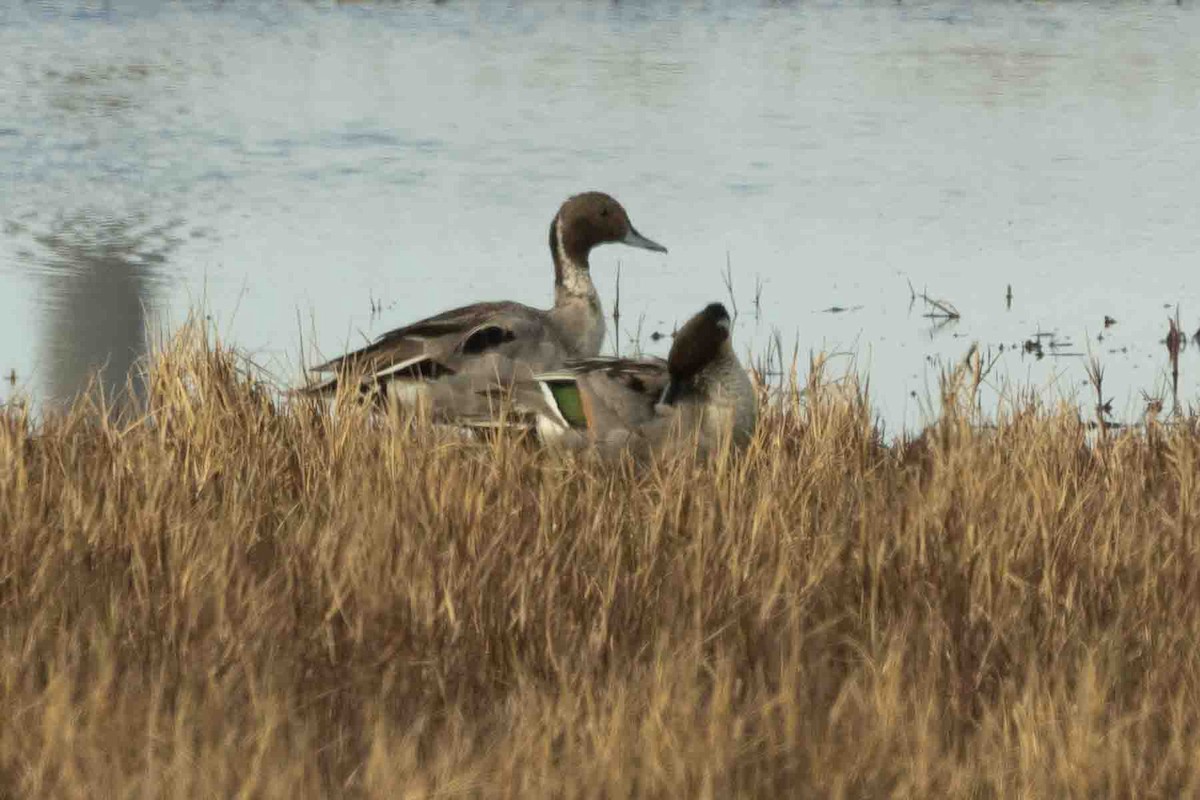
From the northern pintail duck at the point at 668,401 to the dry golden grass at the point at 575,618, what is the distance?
11cm

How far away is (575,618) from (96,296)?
6326 mm

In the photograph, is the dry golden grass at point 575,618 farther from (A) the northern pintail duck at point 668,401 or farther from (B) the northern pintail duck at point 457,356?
(B) the northern pintail duck at point 457,356

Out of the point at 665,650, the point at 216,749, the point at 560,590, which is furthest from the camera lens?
the point at 560,590

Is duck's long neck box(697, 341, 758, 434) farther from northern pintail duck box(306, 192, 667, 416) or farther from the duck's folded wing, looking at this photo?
the duck's folded wing

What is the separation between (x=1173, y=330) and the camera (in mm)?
9547

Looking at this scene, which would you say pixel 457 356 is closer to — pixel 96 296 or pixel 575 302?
pixel 575 302

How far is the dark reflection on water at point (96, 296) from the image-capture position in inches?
376

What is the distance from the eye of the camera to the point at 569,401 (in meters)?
6.54

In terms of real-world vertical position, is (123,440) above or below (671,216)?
below

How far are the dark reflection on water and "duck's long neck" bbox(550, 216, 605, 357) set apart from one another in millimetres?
1524

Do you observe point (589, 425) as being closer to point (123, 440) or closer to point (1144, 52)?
point (123, 440)

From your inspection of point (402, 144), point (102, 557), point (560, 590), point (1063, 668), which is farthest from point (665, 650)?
point (402, 144)

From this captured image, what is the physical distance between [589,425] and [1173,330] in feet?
13.2

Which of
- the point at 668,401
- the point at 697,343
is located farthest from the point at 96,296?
the point at 697,343
